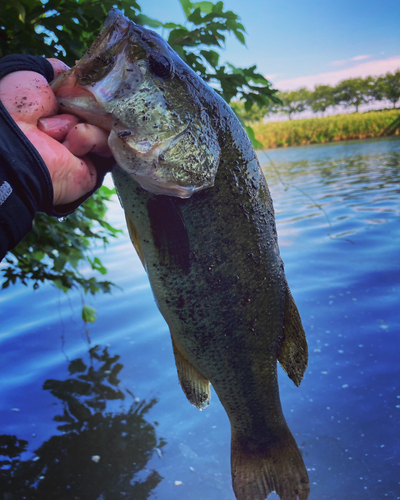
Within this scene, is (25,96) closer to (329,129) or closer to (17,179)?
(17,179)

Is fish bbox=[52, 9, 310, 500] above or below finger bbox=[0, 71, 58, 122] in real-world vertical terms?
below

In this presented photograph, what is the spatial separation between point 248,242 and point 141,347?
3.26 metres

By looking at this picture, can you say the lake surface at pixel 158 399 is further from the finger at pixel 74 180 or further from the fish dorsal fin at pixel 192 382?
the finger at pixel 74 180

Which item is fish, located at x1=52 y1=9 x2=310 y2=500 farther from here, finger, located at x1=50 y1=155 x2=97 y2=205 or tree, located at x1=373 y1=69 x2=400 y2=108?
tree, located at x1=373 y1=69 x2=400 y2=108

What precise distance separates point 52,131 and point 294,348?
137 cm

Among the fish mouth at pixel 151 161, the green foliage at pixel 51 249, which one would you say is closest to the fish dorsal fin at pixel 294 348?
the fish mouth at pixel 151 161

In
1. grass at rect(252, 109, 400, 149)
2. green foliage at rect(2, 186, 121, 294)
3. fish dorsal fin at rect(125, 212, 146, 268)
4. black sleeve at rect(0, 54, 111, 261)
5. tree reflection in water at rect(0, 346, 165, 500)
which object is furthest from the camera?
grass at rect(252, 109, 400, 149)

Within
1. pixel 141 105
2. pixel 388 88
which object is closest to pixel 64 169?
pixel 141 105

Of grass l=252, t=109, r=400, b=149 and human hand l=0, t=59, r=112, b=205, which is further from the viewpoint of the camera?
grass l=252, t=109, r=400, b=149

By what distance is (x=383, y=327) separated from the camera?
460 centimetres

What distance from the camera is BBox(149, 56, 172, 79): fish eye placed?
1435mm

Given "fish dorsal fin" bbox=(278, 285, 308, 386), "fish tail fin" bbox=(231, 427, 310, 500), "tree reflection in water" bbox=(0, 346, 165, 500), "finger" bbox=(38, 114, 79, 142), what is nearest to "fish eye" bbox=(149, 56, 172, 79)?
"finger" bbox=(38, 114, 79, 142)

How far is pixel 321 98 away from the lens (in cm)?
6931

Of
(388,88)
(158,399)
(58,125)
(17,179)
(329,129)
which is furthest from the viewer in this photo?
(388,88)
